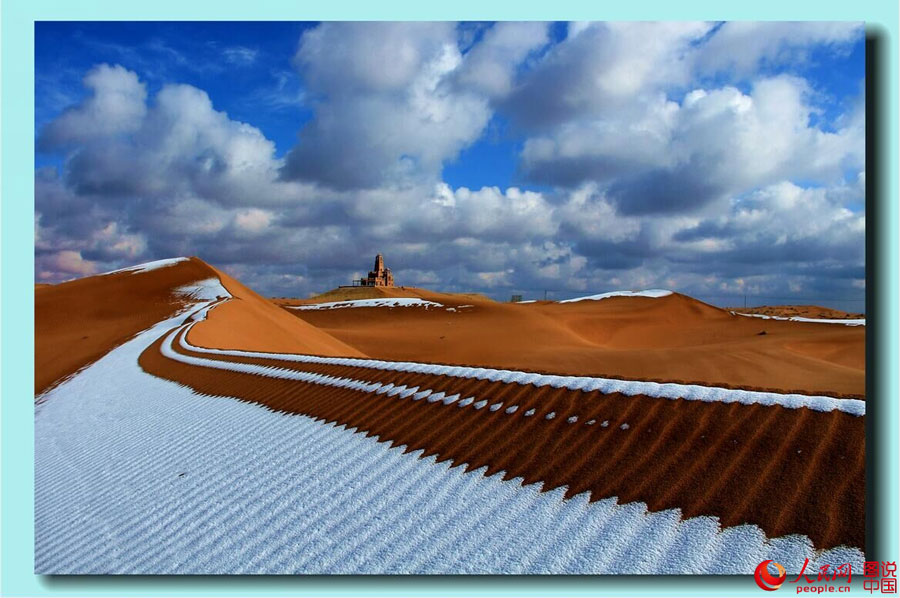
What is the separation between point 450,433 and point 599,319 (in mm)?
44610

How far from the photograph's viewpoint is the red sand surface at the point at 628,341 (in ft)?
65.7

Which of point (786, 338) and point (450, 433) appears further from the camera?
point (786, 338)

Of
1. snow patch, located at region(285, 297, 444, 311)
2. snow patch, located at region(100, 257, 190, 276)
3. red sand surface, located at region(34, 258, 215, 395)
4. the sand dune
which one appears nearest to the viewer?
red sand surface, located at region(34, 258, 215, 395)

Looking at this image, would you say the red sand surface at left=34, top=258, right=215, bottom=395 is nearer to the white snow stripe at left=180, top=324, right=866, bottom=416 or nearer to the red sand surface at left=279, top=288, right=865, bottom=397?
the red sand surface at left=279, top=288, right=865, bottom=397

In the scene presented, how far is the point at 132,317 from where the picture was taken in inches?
993

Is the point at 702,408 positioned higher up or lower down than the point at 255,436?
higher up

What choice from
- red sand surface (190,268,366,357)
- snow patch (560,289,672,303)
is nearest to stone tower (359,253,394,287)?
snow patch (560,289,672,303)

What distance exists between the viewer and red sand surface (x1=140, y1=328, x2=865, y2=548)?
3043 millimetres

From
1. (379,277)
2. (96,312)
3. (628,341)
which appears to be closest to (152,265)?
(96,312)

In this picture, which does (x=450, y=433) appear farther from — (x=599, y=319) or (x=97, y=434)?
(x=599, y=319)

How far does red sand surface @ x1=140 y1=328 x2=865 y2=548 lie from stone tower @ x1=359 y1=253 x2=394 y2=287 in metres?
94.0

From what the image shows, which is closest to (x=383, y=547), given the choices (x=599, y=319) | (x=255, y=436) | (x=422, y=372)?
(x=255, y=436)

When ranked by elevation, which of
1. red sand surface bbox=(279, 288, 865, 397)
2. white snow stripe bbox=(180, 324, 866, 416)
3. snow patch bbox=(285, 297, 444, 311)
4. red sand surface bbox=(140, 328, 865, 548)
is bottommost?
red sand surface bbox=(279, 288, 865, 397)

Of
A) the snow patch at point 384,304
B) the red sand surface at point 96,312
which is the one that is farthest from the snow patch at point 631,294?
the red sand surface at point 96,312
